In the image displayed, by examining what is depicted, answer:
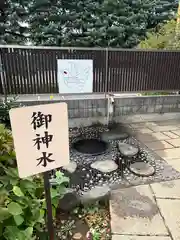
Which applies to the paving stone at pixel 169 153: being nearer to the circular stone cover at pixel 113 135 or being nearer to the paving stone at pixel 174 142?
the paving stone at pixel 174 142

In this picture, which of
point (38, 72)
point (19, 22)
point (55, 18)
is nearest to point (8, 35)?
point (19, 22)

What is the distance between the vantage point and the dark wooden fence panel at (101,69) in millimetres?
4012

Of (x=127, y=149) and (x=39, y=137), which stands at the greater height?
(x=39, y=137)

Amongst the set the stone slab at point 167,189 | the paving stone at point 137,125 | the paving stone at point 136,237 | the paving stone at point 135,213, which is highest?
the paving stone at point 137,125

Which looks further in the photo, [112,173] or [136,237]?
[112,173]

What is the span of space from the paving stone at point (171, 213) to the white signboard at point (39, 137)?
1.42 metres

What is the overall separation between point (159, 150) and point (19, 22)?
10.9 metres

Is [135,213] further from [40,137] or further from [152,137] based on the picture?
[152,137]

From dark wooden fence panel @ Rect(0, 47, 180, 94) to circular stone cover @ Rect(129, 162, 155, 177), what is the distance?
2126 millimetres

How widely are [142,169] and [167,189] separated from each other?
0.52m

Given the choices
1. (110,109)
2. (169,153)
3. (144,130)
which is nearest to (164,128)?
(144,130)

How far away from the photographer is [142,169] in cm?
298

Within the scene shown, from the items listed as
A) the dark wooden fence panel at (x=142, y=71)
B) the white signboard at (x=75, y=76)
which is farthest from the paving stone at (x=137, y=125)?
the white signboard at (x=75, y=76)

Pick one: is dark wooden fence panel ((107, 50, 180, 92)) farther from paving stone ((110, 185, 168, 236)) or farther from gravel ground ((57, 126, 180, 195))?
paving stone ((110, 185, 168, 236))
